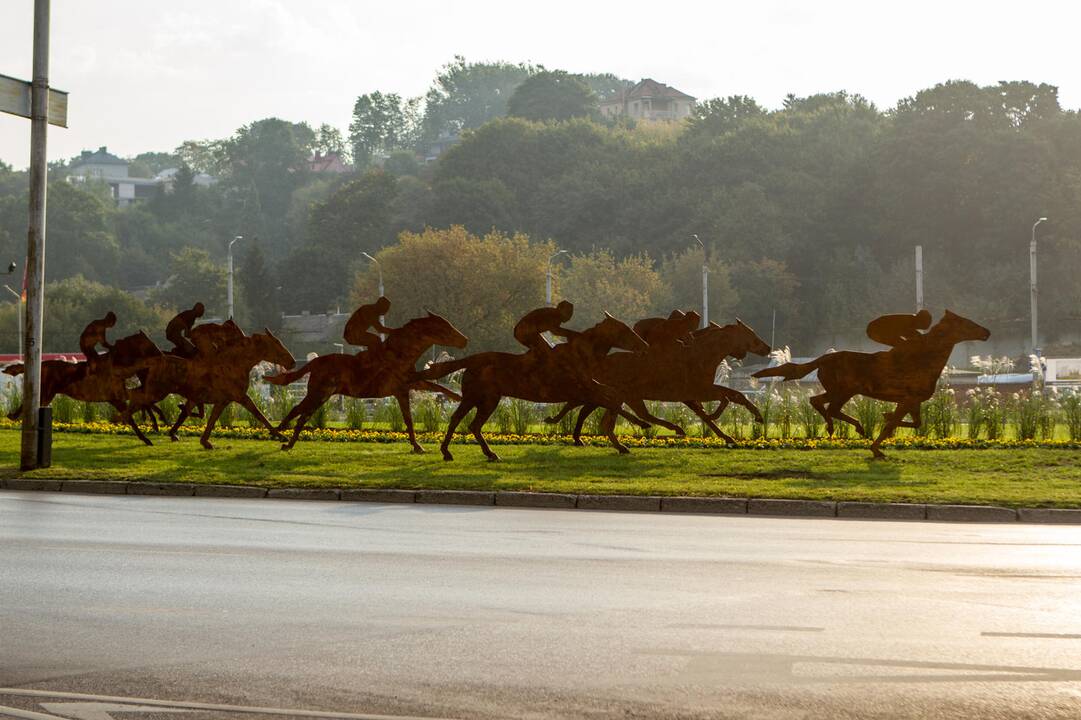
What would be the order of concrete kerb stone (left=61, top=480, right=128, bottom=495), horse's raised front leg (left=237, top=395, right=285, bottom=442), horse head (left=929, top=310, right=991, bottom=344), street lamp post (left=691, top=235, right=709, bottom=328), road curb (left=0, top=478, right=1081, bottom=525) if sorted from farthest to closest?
street lamp post (left=691, top=235, right=709, bottom=328) < horse's raised front leg (left=237, top=395, right=285, bottom=442) < horse head (left=929, top=310, right=991, bottom=344) < concrete kerb stone (left=61, top=480, right=128, bottom=495) < road curb (left=0, top=478, right=1081, bottom=525)

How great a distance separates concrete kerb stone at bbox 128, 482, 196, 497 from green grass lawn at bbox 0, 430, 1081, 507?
285 millimetres

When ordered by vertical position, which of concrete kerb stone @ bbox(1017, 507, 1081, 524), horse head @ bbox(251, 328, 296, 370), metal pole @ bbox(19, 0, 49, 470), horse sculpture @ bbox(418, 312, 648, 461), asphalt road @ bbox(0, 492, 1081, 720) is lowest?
asphalt road @ bbox(0, 492, 1081, 720)

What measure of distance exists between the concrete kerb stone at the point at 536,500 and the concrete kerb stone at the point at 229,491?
3.09 meters

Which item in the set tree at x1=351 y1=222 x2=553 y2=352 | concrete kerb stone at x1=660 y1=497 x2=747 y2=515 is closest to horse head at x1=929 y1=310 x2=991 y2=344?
concrete kerb stone at x1=660 y1=497 x2=747 y2=515

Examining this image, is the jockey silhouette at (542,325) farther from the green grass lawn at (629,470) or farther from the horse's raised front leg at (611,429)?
the green grass lawn at (629,470)

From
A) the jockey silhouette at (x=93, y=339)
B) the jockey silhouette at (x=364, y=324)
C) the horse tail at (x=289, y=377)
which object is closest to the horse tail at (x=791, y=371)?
the jockey silhouette at (x=364, y=324)

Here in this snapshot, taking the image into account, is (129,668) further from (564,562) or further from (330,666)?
(564,562)

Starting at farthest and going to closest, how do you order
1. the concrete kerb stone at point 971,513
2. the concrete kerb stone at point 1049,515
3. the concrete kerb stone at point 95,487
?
the concrete kerb stone at point 95,487 → the concrete kerb stone at point 971,513 → the concrete kerb stone at point 1049,515

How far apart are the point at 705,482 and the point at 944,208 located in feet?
247

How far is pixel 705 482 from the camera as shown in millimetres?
18484

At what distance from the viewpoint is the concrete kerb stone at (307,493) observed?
18.0 meters

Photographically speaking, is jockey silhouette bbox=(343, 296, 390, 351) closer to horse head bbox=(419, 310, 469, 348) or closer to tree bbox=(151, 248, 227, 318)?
horse head bbox=(419, 310, 469, 348)

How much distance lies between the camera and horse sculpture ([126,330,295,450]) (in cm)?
2453

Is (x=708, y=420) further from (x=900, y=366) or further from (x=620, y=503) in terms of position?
(x=620, y=503)
